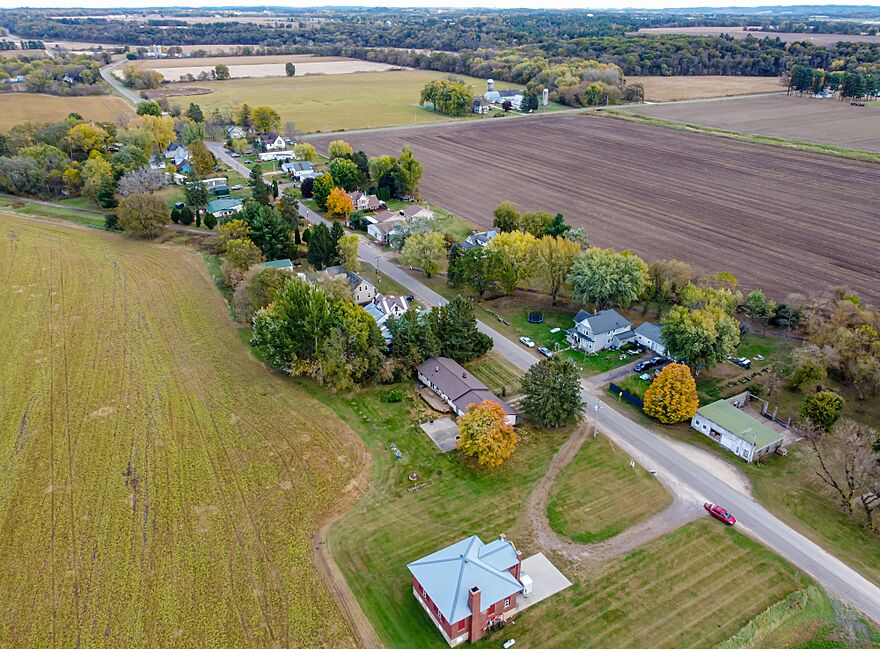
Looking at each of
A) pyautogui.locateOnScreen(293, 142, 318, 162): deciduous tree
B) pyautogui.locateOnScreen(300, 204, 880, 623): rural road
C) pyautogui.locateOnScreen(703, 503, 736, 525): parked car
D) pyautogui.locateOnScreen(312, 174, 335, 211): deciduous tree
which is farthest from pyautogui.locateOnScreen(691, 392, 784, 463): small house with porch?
pyautogui.locateOnScreen(293, 142, 318, 162): deciduous tree

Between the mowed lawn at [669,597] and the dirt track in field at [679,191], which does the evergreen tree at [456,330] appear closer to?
the mowed lawn at [669,597]

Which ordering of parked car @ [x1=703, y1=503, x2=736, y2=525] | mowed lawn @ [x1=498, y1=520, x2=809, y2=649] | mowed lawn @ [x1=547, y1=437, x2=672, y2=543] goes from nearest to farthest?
mowed lawn @ [x1=498, y1=520, x2=809, y2=649]
parked car @ [x1=703, y1=503, x2=736, y2=525]
mowed lawn @ [x1=547, y1=437, x2=672, y2=543]

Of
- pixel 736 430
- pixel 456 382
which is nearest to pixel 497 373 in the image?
pixel 456 382

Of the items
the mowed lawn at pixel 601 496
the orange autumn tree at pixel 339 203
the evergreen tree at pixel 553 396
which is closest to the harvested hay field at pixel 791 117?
the orange autumn tree at pixel 339 203

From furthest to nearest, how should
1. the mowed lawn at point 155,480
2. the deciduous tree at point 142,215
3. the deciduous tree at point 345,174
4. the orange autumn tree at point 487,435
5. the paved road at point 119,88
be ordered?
the paved road at point 119,88 → the deciduous tree at point 345,174 → the deciduous tree at point 142,215 → the orange autumn tree at point 487,435 → the mowed lawn at point 155,480

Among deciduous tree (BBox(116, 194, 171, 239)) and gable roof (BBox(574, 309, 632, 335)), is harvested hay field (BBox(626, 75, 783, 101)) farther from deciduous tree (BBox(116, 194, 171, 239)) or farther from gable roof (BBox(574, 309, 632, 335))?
deciduous tree (BBox(116, 194, 171, 239))
